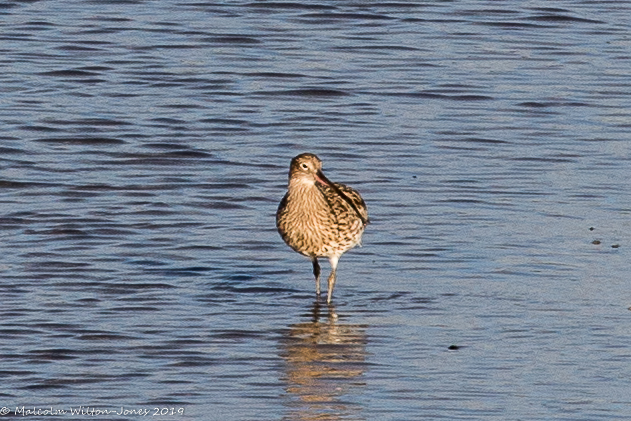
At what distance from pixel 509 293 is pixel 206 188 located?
3567 millimetres

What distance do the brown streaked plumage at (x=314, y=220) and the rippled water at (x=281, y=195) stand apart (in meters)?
0.30

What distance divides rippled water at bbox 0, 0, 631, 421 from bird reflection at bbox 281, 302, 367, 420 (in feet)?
0.06

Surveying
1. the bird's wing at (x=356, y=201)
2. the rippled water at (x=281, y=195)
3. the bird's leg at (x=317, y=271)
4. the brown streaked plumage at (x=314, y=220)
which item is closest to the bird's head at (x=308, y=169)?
the brown streaked plumage at (x=314, y=220)

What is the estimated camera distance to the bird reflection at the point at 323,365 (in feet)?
26.4

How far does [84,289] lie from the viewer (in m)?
10.3

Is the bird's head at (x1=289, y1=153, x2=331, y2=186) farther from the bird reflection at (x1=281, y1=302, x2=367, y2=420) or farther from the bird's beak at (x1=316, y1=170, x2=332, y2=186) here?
the bird reflection at (x1=281, y1=302, x2=367, y2=420)

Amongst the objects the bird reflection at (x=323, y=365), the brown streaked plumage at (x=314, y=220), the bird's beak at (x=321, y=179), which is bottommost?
the bird reflection at (x=323, y=365)

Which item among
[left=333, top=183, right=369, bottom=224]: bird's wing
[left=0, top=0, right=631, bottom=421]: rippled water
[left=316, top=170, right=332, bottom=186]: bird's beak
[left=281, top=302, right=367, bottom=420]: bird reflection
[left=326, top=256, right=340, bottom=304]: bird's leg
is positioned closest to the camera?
[left=281, top=302, right=367, bottom=420]: bird reflection

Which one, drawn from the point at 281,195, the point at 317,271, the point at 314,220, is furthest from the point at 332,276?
the point at 281,195

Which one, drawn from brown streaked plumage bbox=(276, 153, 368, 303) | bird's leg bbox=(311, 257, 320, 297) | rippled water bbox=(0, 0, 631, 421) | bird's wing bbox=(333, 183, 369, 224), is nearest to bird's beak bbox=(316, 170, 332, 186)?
brown streaked plumage bbox=(276, 153, 368, 303)

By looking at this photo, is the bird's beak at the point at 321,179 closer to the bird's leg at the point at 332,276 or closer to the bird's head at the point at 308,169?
the bird's head at the point at 308,169

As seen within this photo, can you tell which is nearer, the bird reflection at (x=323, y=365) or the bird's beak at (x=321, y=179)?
the bird reflection at (x=323, y=365)

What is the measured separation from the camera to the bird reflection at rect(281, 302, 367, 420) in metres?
8.05

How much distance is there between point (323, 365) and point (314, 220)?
1805 millimetres
